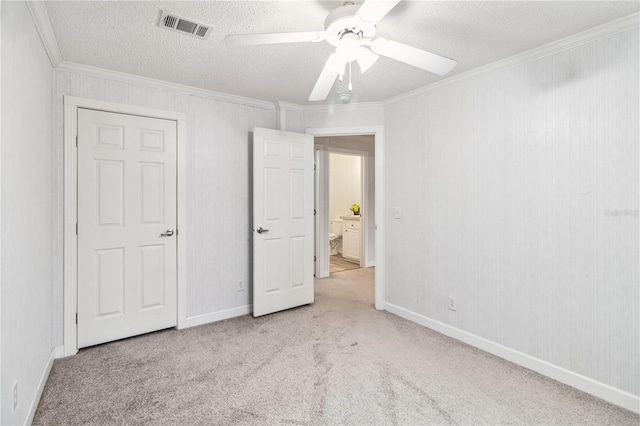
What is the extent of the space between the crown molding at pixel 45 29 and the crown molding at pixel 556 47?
9.25 feet

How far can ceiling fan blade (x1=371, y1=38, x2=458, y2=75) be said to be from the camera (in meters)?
1.59

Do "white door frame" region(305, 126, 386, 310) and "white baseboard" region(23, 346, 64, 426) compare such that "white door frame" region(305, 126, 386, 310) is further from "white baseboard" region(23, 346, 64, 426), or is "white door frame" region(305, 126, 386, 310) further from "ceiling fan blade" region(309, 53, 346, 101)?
"white baseboard" region(23, 346, 64, 426)

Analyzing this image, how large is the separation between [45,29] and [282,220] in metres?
2.32

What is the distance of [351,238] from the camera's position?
21.2 feet

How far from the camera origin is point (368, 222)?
592cm

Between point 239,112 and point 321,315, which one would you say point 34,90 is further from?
point 321,315

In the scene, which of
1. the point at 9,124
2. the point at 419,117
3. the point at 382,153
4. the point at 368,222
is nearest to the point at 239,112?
the point at 382,153

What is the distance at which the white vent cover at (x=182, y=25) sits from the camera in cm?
194

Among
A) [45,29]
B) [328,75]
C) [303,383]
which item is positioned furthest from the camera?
[303,383]

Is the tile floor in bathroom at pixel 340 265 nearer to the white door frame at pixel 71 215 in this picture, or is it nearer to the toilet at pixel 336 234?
the toilet at pixel 336 234

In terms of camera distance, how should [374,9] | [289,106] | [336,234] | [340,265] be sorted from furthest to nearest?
[336,234] < [340,265] < [289,106] < [374,9]

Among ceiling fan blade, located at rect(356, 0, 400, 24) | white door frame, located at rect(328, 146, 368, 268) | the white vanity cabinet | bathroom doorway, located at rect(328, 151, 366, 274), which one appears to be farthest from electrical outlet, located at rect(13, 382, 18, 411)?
the white vanity cabinet

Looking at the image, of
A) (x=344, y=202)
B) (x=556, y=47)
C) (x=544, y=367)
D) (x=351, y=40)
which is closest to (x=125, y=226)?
(x=351, y=40)

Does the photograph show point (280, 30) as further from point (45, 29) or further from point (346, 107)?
point (346, 107)
